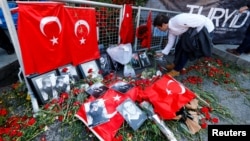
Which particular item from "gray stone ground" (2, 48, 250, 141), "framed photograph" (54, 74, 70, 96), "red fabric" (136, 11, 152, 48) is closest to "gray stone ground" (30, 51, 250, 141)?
"gray stone ground" (2, 48, 250, 141)

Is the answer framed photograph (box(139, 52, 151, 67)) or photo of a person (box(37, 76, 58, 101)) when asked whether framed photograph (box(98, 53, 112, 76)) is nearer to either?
framed photograph (box(139, 52, 151, 67))

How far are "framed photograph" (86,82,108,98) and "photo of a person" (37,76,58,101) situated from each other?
467 mm

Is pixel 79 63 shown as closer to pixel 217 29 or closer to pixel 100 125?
pixel 100 125

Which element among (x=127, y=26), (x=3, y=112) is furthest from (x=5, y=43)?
(x=127, y=26)

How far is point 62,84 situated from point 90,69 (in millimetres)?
627

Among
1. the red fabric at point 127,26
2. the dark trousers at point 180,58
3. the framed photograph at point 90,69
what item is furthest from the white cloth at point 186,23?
the framed photograph at point 90,69

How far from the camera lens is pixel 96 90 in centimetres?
254

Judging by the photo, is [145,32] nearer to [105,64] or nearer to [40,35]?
[105,64]

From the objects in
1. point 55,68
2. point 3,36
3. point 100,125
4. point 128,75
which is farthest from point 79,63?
point 3,36

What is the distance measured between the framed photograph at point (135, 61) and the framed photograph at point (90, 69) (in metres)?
0.76

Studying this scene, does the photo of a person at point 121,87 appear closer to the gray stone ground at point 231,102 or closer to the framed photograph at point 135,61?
the gray stone ground at point 231,102

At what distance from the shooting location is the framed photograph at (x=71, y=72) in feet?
8.84

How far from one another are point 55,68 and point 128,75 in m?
1.30

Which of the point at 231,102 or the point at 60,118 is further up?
the point at 60,118
